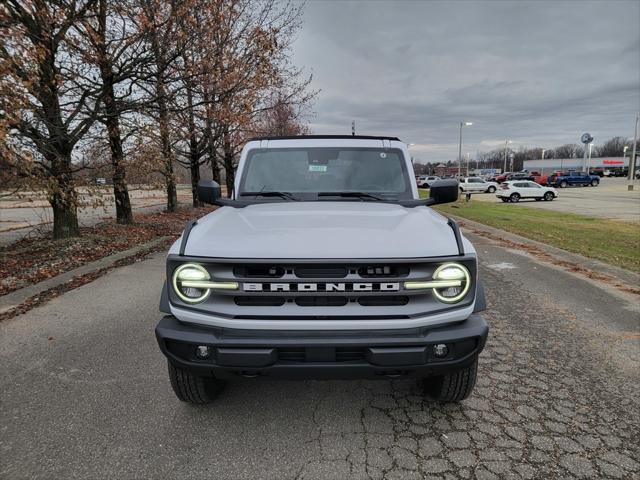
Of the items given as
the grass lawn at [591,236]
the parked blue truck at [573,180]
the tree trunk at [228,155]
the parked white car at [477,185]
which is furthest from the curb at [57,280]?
the parked blue truck at [573,180]

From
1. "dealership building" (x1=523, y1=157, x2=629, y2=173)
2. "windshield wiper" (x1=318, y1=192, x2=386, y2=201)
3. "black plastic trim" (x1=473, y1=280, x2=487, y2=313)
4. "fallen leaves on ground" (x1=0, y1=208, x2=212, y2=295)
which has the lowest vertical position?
"fallen leaves on ground" (x1=0, y1=208, x2=212, y2=295)

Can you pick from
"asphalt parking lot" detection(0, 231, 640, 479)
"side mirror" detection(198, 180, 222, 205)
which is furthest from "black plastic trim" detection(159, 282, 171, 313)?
"side mirror" detection(198, 180, 222, 205)

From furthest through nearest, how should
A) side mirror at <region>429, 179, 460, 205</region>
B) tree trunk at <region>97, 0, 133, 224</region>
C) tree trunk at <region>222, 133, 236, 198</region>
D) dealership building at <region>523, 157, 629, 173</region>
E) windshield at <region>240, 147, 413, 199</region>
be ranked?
dealership building at <region>523, 157, 629, 173</region> → tree trunk at <region>222, 133, 236, 198</region> → tree trunk at <region>97, 0, 133, 224</region> → windshield at <region>240, 147, 413, 199</region> → side mirror at <region>429, 179, 460, 205</region>

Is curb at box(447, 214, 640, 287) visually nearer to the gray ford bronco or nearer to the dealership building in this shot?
the gray ford bronco

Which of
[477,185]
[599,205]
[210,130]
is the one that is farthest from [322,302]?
[477,185]

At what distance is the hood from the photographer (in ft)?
7.70

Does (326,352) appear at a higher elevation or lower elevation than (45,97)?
lower

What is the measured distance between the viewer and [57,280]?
643cm

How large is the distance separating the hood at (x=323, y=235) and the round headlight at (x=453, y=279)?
0.31ft

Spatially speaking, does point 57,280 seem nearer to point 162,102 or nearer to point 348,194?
point 348,194

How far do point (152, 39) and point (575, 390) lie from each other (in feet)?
31.3

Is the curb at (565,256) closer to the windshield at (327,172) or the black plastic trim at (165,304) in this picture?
the windshield at (327,172)

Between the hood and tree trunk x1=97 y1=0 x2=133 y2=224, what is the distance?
702 cm

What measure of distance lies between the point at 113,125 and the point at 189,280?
9646 millimetres
